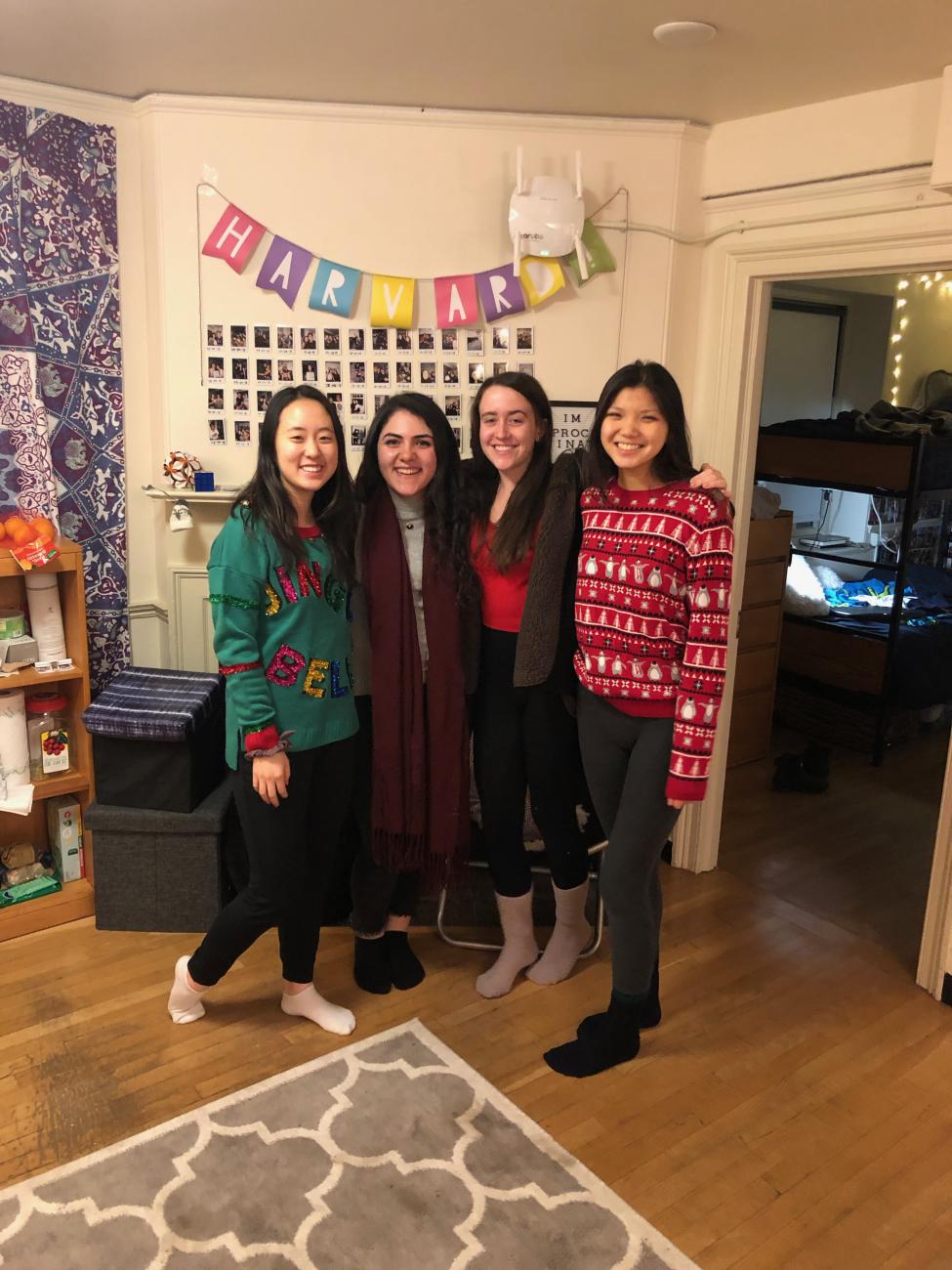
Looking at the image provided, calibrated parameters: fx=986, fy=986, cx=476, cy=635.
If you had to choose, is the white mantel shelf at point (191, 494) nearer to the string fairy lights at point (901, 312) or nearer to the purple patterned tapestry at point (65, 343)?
the purple patterned tapestry at point (65, 343)

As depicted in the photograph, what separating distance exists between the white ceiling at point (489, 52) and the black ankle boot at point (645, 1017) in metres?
2.07

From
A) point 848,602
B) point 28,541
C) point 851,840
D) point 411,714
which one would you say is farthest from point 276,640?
point 848,602

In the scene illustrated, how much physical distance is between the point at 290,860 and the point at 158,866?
0.74 meters

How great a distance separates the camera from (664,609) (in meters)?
1.95

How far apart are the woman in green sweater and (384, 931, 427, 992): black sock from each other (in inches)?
14.2

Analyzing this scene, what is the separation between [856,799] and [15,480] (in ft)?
10.5

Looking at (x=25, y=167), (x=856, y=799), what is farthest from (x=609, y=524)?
(x=856, y=799)

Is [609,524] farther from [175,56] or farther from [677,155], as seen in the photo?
[175,56]

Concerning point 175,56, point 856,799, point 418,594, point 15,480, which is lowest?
point 856,799

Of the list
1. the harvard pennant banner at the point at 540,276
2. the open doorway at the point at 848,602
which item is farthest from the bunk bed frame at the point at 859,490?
the harvard pennant banner at the point at 540,276

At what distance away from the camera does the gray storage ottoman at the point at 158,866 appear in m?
2.64

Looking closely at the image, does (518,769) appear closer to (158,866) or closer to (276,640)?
(276,640)

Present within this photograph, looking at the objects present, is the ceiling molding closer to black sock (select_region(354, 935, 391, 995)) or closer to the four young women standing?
the four young women standing

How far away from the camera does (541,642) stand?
7.01 feet
